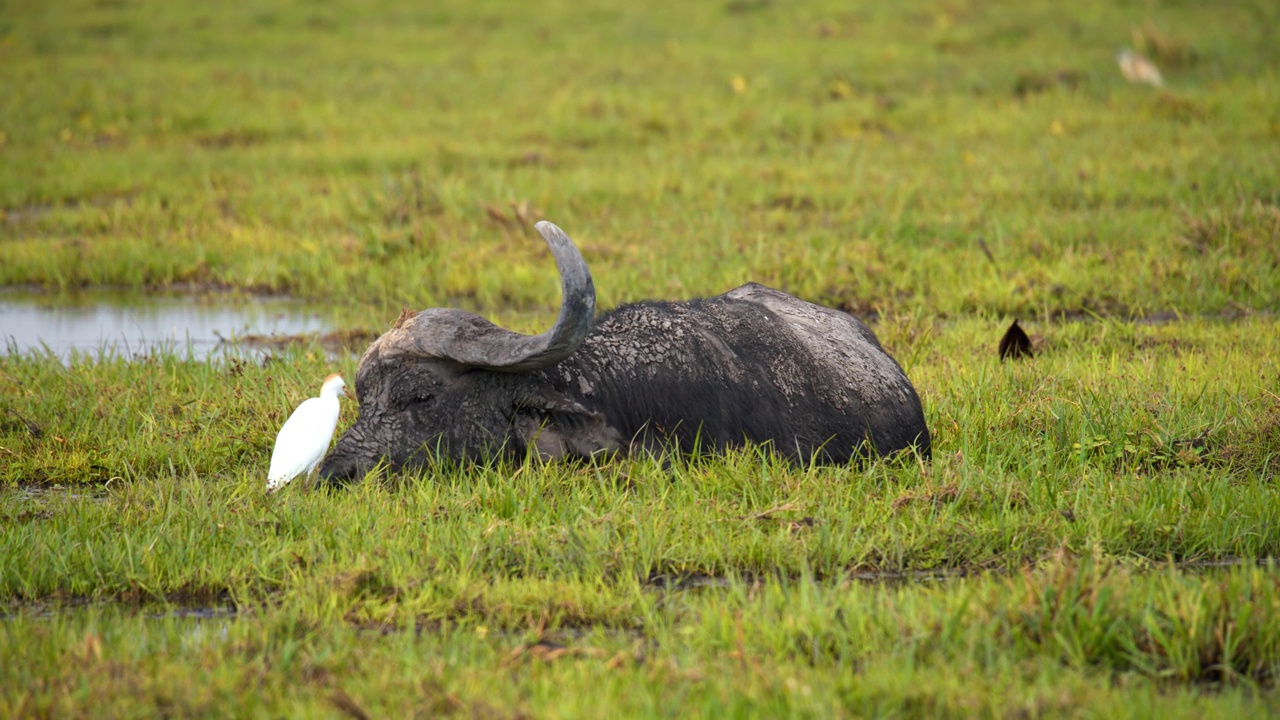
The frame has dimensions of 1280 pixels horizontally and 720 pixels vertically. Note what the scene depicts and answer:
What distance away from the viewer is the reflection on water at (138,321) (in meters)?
7.29

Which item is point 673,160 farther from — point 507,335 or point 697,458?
point 507,335

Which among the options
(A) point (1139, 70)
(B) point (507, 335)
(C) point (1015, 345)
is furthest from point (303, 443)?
(A) point (1139, 70)

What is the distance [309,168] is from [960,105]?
6814mm

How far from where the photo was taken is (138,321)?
7.94 metres

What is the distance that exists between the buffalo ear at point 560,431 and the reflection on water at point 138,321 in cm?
281

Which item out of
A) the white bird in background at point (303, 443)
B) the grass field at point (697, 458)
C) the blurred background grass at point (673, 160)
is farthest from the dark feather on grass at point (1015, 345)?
the white bird in background at point (303, 443)

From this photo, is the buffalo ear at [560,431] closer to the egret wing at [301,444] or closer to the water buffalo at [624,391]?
the water buffalo at [624,391]

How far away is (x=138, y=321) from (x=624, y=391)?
175 inches

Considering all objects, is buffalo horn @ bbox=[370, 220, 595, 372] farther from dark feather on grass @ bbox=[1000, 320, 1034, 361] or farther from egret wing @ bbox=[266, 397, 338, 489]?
dark feather on grass @ bbox=[1000, 320, 1034, 361]

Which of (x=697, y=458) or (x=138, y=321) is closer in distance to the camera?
(x=697, y=458)

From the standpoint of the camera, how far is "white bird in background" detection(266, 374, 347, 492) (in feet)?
14.8

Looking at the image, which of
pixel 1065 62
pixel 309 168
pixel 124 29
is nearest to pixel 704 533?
pixel 309 168

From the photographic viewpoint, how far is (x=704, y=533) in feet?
13.9

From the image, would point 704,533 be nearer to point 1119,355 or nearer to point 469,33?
point 1119,355
